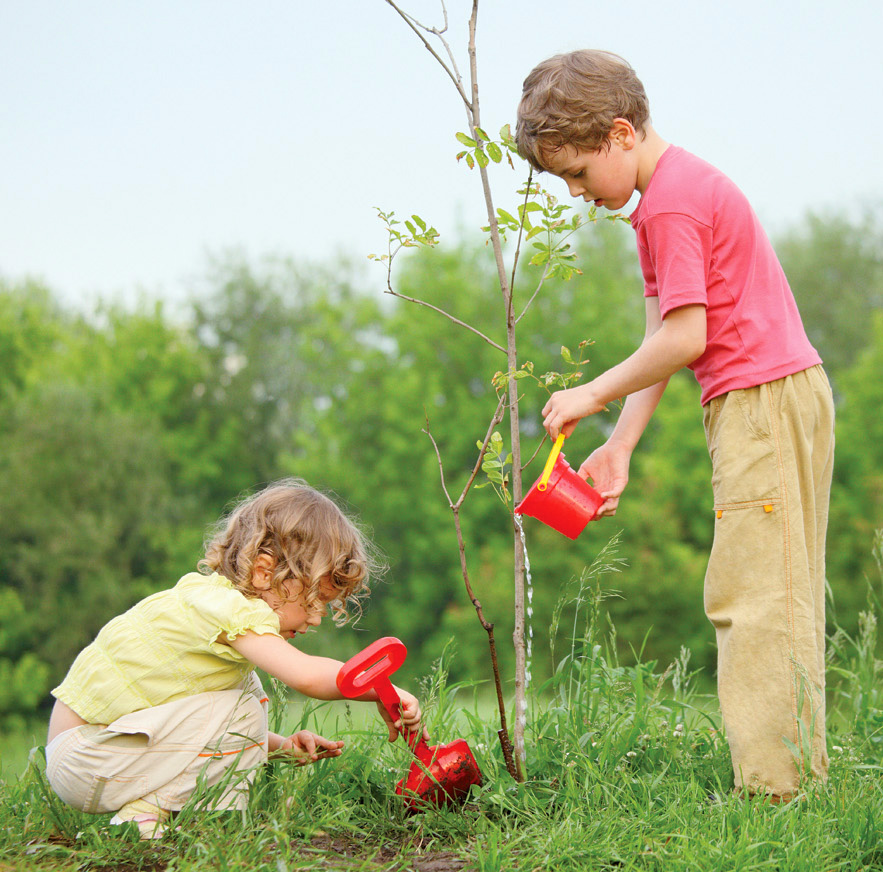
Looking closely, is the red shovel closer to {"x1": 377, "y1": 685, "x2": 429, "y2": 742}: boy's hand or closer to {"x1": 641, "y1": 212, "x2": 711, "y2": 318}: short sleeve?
{"x1": 377, "y1": 685, "x2": 429, "y2": 742}: boy's hand

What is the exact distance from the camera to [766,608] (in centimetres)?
202

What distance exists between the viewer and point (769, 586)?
2029 mm

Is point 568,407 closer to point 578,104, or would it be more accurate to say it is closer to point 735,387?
point 735,387

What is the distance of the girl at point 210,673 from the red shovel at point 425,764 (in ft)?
0.14

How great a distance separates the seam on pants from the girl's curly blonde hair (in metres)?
0.89

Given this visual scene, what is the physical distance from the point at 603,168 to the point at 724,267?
355 millimetres

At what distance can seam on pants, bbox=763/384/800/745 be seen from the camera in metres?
1.99

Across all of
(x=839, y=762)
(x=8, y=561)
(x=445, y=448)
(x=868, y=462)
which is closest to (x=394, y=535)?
(x=445, y=448)

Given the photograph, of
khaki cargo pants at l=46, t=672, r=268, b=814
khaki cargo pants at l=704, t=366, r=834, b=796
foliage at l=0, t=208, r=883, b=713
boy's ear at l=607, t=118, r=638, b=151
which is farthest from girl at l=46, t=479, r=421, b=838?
foliage at l=0, t=208, r=883, b=713

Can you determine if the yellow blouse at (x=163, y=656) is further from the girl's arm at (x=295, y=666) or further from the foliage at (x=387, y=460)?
the foliage at (x=387, y=460)

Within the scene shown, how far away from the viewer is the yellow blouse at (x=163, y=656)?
1945 millimetres

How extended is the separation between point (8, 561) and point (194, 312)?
8863mm

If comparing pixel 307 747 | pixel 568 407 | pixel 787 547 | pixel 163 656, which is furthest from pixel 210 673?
pixel 787 547

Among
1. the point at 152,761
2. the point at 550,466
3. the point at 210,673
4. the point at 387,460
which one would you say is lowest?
the point at 387,460
